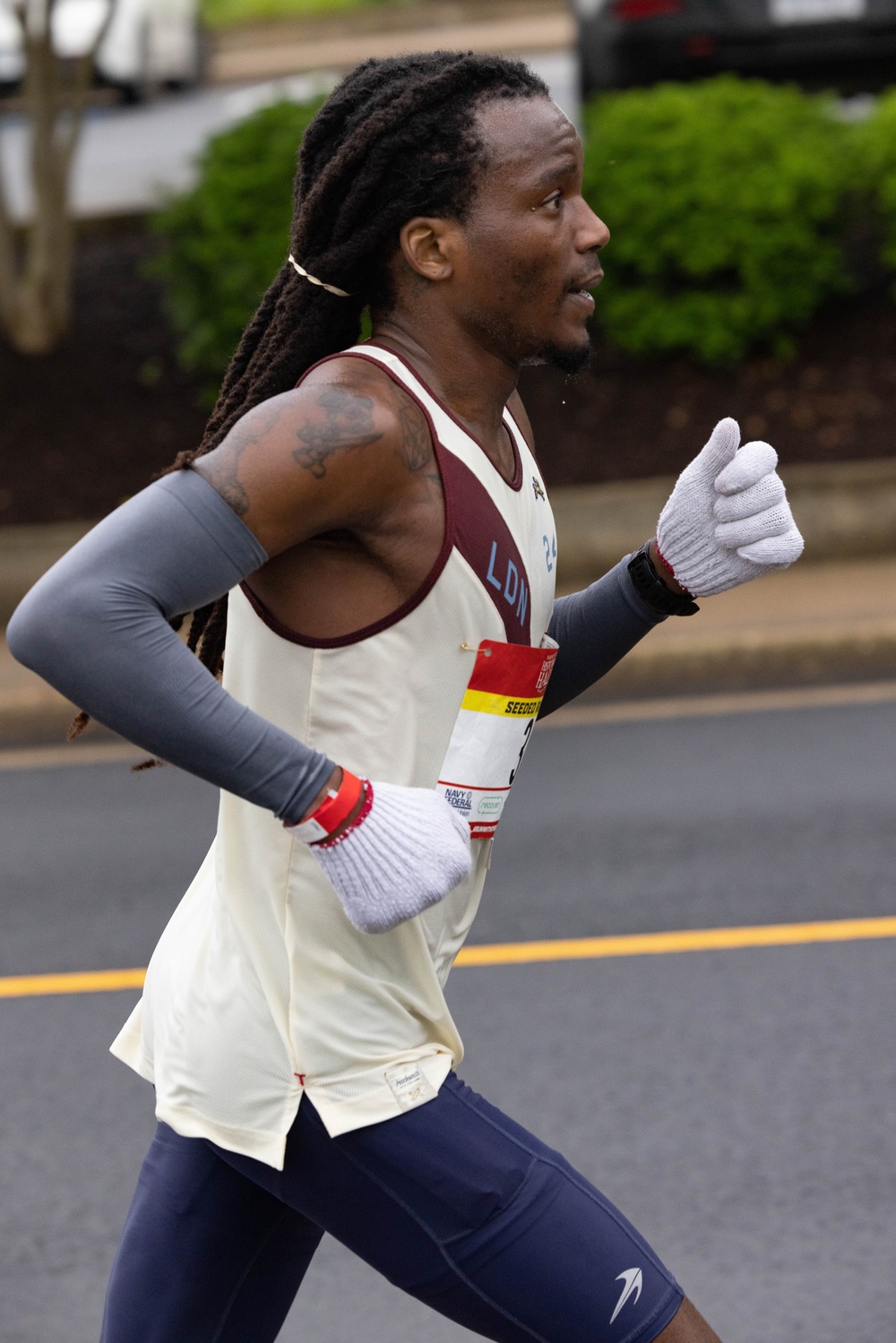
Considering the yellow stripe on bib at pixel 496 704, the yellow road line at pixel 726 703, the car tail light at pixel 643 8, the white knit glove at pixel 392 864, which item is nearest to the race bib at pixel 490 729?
the yellow stripe on bib at pixel 496 704

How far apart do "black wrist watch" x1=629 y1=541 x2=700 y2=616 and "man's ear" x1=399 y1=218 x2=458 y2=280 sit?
623mm

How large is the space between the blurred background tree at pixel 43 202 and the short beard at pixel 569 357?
9.22m

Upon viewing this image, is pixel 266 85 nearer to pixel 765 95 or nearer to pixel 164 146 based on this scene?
pixel 164 146

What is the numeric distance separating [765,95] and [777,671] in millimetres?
4120

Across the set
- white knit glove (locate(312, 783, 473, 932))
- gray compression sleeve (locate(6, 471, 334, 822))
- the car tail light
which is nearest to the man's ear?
gray compression sleeve (locate(6, 471, 334, 822))

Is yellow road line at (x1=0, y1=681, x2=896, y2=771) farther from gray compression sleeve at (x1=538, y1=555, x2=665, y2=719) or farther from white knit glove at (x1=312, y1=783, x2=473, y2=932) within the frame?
white knit glove at (x1=312, y1=783, x2=473, y2=932)

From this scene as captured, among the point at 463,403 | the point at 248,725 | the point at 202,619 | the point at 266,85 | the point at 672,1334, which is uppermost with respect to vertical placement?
the point at 463,403

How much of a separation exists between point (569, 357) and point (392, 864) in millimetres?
656

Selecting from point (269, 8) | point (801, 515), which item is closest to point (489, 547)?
point (801, 515)

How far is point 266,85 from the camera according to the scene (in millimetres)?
Answer: 22297

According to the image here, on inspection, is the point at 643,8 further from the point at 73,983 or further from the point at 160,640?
the point at 160,640

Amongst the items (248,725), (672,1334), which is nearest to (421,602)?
(248,725)

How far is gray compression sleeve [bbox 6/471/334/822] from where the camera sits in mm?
1834

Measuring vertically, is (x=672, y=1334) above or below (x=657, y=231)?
above
